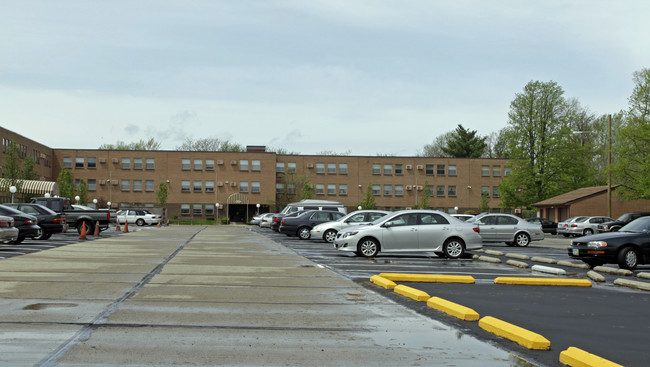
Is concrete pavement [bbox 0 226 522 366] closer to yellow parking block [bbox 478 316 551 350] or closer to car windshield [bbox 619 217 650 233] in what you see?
yellow parking block [bbox 478 316 551 350]

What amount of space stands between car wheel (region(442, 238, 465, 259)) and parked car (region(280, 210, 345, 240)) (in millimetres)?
14167

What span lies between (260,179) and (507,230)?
68.3 metres

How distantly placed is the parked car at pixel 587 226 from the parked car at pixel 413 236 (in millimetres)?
30118

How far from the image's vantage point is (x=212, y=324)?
8.38 m

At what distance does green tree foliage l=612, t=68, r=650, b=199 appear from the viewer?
49.0m

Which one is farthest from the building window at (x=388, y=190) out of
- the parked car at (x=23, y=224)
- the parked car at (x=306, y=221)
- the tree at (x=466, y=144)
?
the parked car at (x=23, y=224)

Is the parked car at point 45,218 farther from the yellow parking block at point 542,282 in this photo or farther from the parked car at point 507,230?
the yellow parking block at point 542,282

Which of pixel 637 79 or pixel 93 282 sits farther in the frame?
pixel 637 79

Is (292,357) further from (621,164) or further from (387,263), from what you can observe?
(621,164)

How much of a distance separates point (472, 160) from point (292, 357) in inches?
3819

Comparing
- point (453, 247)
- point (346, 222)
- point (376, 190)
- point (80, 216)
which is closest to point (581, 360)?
point (453, 247)

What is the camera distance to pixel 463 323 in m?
8.86

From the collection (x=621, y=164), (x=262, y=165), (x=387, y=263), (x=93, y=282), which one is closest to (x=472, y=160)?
(x=262, y=165)

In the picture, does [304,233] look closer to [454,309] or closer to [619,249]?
[619,249]
